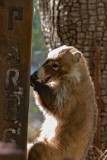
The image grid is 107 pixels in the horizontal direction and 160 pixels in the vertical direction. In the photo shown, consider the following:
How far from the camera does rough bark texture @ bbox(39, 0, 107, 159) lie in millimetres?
7266

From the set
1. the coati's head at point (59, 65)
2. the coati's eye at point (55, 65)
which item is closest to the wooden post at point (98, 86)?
the coati's head at point (59, 65)

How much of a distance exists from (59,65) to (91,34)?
185cm

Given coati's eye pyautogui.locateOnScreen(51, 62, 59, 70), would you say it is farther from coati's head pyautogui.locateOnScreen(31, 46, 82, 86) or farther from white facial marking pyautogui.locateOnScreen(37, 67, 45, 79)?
→ white facial marking pyautogui.locateOnScreen(37, 67, 45, 79)

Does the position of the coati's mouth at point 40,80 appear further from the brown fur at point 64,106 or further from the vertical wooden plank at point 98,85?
the vertical wooden plank at point 98,85

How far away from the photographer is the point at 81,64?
5.64 metres

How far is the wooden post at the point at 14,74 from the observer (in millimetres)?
3865

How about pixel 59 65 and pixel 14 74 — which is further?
pixel 59 65

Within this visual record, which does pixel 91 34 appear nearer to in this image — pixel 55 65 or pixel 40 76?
pixel 55 65

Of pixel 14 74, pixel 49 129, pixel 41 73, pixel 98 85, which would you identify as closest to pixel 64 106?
pixel 49 129

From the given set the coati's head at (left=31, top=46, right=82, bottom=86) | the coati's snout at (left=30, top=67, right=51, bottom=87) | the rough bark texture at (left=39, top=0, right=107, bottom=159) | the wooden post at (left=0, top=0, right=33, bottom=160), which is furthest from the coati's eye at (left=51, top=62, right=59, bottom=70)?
the rough bark texture at (left=39, top=0, right=107, bottom=159)

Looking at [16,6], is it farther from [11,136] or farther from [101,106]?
[101,106]

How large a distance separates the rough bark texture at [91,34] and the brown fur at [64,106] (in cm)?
162

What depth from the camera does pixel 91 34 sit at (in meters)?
7.30

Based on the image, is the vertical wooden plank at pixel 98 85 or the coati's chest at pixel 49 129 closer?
the coati's chest at pixel 49 129
